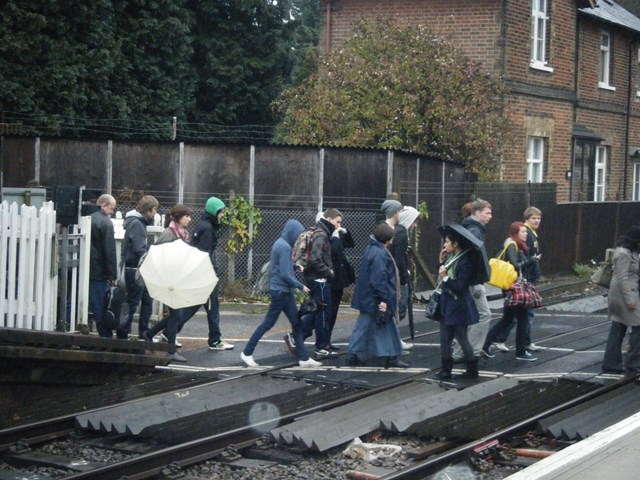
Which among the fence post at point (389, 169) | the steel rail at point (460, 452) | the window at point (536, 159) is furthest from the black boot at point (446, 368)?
the window at point (536, 159)

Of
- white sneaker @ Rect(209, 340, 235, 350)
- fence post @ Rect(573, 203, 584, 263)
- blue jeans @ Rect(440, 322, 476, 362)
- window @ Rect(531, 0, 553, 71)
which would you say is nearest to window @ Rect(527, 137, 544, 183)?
fence post @ Rect(573, 203, 584, 263)

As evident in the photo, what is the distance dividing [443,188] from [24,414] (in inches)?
486

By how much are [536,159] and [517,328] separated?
16.2 meters

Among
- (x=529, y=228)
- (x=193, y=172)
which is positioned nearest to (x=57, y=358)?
(x=529, y=228)

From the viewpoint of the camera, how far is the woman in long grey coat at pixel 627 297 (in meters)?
12.4

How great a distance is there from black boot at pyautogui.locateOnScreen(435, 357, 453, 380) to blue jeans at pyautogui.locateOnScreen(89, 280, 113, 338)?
401 centimetres

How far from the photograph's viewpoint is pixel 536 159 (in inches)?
1148

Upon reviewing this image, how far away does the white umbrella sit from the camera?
12.2 metres

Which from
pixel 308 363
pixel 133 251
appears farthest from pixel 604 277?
pixel 133 251

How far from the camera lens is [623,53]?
34.4 meters

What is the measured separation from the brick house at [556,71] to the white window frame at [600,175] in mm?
30

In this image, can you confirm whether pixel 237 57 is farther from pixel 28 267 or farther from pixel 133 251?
pixel 28 267

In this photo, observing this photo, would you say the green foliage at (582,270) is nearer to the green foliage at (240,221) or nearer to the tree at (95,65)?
the green foliage at (240,221)

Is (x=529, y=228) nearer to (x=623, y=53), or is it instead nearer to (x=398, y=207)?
(x=398, y=207)
